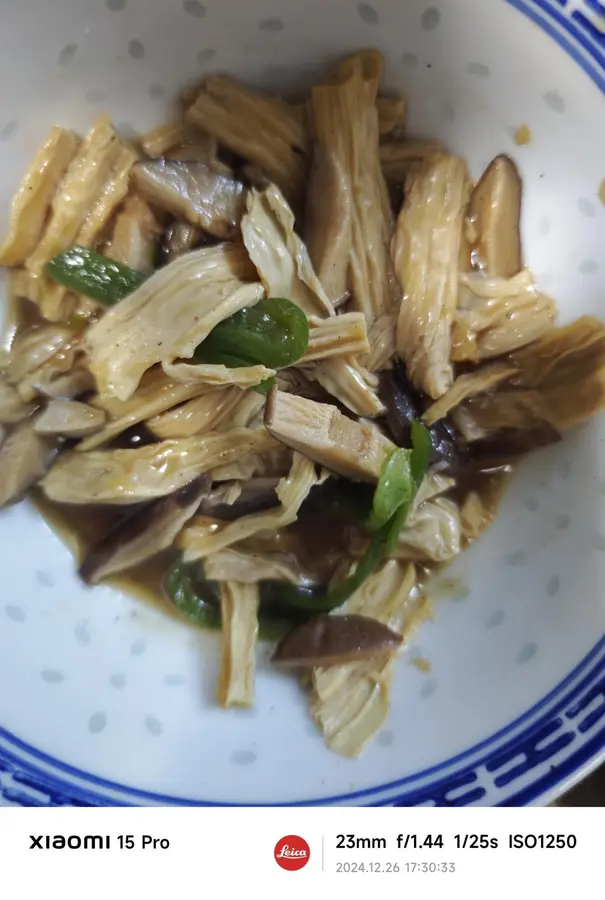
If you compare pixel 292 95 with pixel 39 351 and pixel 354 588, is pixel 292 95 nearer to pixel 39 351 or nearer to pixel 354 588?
pixel 39 351

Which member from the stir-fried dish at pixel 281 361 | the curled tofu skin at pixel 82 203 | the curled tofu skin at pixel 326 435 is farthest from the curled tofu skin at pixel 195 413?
the curled tofu skin at pixel 82 203

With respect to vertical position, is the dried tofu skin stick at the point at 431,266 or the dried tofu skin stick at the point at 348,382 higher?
the dried tofu skin stick at the point at 431,266

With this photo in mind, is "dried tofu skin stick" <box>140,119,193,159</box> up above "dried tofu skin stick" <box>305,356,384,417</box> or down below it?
above

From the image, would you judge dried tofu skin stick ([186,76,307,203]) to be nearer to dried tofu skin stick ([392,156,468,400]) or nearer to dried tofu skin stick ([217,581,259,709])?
dried tofu skin stick ([392,156,468,400])
